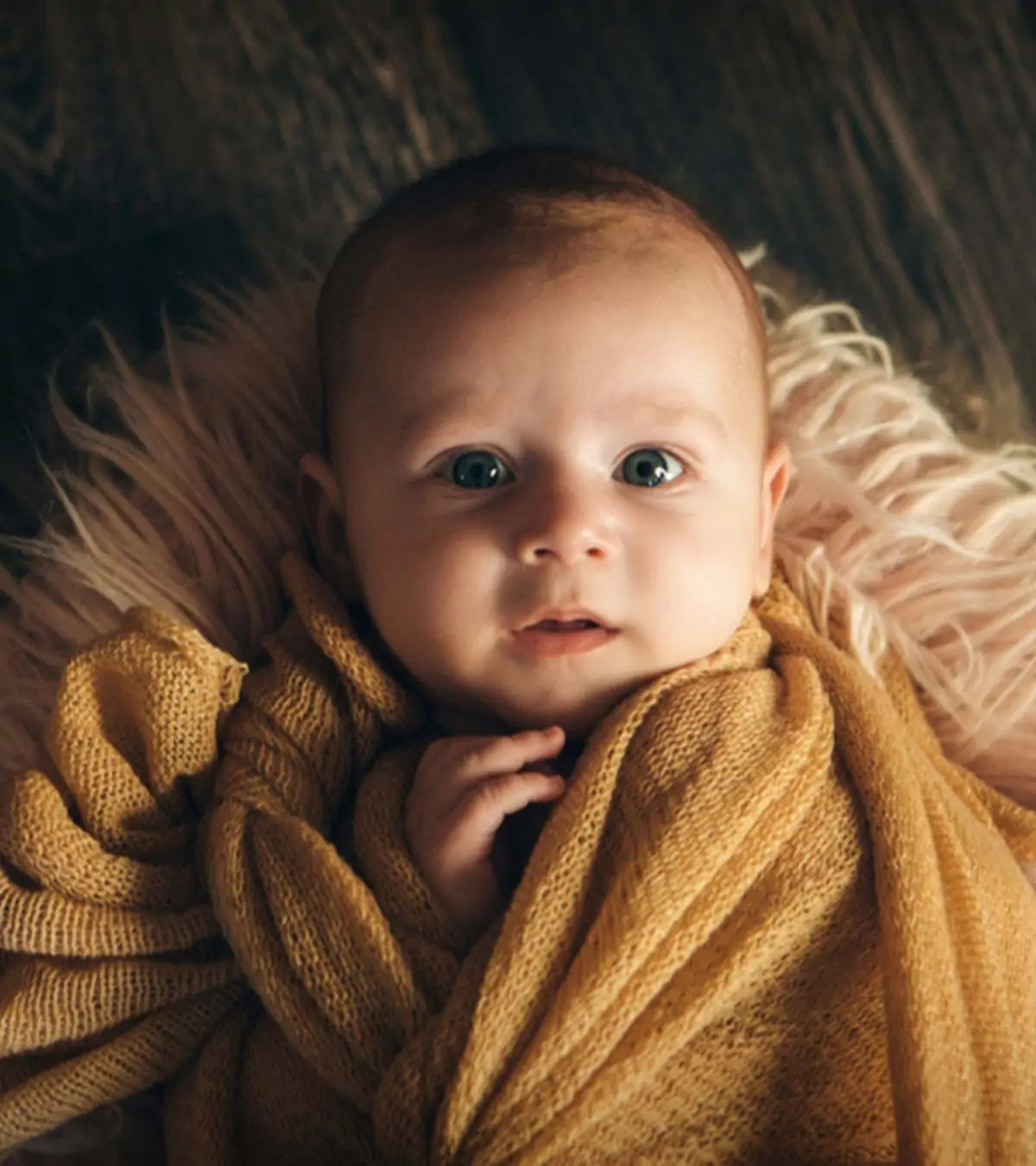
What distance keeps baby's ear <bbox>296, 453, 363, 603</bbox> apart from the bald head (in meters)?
0.03

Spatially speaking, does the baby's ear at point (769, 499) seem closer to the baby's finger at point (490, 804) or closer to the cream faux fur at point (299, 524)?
the cream faux fur at point (299, 524)

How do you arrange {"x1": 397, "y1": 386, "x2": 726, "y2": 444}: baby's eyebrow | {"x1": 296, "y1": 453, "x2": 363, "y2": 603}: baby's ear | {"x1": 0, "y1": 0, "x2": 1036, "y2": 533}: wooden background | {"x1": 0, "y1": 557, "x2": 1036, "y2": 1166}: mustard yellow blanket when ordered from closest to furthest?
{"x1": 0, "y1": 557, "x2": 1036, "y2": 1166}: mustard yellow blanket, {"x1": 397, "y1": 386, "x2": 726, "y2": 444}: baby's eyebrow, {"x1": 296, "y1": 453, "x2": 363, "y2": 603}: baby's ear, {"x1": 0, "y1": 0, "x2": 1036, "y2": 533}: wooden background

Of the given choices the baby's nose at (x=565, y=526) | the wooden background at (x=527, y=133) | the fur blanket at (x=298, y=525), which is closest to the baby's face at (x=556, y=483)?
the baby's nose at (x=565, y=526)

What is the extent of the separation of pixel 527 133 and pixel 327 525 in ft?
1.67

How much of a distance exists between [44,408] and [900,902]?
81 centimetres

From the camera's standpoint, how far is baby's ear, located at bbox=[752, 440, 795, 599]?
3.27 ft

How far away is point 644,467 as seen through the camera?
88 cm

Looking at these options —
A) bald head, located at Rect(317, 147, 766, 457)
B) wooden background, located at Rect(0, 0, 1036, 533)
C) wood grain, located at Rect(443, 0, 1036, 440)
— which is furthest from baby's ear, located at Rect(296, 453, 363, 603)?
wood grain, located at Rect(443, 0, 1036, 440)

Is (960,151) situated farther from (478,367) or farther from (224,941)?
(224,941)

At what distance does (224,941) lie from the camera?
914mm

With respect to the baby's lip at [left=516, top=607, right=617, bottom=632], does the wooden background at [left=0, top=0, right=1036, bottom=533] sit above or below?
above

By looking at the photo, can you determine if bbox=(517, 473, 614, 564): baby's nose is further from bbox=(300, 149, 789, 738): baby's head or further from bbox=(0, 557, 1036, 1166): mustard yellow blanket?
bbox=(0, 557, 1036, 1166): mustard yellow blanket

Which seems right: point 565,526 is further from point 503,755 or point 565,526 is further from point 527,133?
point 527,133

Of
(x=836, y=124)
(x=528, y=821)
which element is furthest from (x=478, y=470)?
(x=836, y=124)
